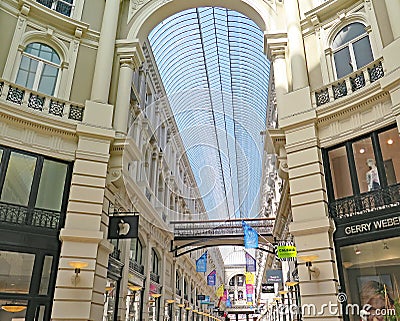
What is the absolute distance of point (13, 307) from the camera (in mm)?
8016

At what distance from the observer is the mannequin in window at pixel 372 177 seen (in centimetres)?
828

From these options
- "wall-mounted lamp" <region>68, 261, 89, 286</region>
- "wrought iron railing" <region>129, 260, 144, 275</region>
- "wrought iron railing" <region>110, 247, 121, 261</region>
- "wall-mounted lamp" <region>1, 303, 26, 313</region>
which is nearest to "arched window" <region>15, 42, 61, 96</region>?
"wall-mounted lamp" <region>68, 261, 89, 286</region>

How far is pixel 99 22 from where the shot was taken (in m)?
12.3

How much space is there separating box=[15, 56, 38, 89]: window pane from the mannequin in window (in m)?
9.45

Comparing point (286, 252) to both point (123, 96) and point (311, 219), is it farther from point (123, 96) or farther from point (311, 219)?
point (123, 96)

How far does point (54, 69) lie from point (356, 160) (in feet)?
29.8

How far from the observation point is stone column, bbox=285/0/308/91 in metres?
10.4

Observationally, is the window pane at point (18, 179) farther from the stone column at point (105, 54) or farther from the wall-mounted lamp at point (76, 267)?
the stone column at point (105, 54)

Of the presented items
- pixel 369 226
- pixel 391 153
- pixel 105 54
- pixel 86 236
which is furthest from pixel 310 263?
pixel 105 54

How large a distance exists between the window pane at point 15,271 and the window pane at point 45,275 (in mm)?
285

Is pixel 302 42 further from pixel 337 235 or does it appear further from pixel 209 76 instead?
pixel 209 76

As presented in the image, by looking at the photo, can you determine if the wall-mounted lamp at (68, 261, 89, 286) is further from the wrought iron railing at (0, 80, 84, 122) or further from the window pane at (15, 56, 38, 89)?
the window pane at (15, 56, 38, 89)

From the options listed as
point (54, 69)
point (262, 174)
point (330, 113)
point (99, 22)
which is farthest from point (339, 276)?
point (262, 174)

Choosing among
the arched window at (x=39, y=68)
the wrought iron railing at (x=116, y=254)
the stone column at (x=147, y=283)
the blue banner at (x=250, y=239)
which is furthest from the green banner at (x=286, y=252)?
the arched window at (x=39, y=68)
